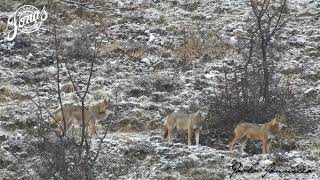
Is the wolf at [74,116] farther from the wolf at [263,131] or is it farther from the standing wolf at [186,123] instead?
the wolf at [263,131]

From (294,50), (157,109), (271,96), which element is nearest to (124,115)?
(157,109)

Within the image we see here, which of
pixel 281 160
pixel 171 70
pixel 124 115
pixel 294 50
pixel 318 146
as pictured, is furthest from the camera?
pixel 294 50

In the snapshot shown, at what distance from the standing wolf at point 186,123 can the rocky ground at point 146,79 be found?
339 mm

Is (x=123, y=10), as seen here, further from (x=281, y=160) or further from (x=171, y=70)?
(x=281, y=160)

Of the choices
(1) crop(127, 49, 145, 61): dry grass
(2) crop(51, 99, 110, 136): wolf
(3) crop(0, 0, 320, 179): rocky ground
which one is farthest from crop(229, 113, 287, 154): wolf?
(1) crop(127, 49, 145, 61): dry grass

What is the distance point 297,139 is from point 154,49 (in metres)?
6.57

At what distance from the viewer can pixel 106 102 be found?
10.4m

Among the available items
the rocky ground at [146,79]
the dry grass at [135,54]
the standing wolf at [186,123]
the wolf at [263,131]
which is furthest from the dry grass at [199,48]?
the wolf at [263,131]

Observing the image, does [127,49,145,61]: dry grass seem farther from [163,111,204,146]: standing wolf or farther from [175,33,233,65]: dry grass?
[163,111,204,146]: standing wolf

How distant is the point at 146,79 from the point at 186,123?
4164 mm

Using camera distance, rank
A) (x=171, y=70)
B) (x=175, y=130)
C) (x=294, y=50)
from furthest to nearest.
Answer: (x=294, y=50) < (x=171, y=70) < (x=175, y=130)

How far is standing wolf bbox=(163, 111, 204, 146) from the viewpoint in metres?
9.38

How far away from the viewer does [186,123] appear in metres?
9.44

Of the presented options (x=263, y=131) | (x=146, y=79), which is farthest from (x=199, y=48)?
(x=263, y=131)
